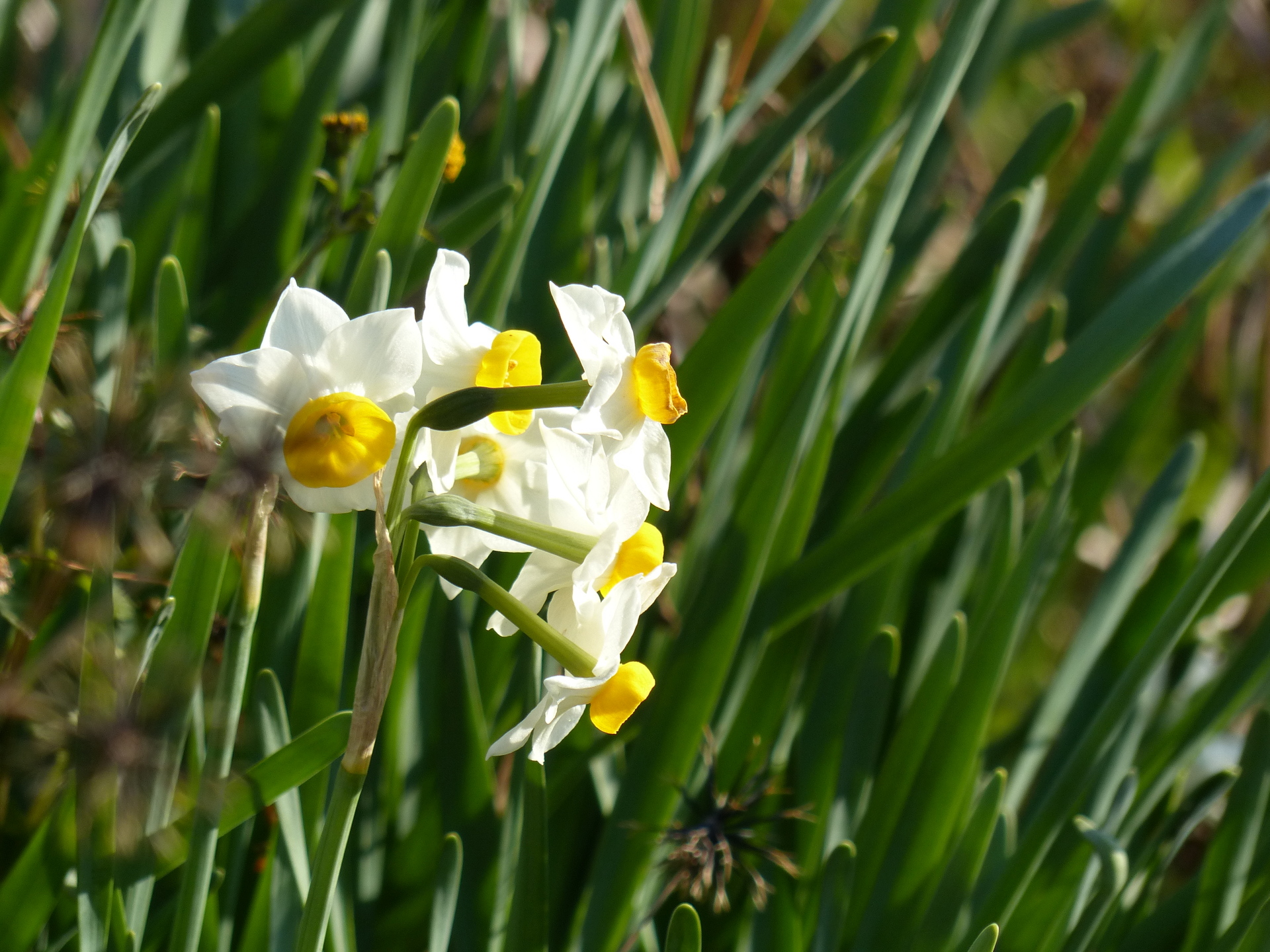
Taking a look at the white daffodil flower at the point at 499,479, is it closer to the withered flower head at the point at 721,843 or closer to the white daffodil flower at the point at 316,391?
the white daffodil flower at the point at 316,391

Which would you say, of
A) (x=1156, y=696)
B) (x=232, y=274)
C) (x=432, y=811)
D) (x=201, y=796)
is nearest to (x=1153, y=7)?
(x=1156, y=696)

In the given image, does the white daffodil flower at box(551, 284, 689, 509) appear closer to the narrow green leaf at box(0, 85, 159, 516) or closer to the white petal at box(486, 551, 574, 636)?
the white petal at box(486, 551, 574, 636)

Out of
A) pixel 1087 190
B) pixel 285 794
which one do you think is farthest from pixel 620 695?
pixel 1087 190

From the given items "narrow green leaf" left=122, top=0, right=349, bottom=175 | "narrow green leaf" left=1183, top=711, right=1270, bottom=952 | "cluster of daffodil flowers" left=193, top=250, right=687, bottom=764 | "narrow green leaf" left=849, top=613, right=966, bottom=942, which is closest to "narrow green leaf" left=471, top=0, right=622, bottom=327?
"narrow green leaf" left=122, top=0, right=349, bottom=175

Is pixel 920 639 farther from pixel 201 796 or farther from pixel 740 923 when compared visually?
pixel 201 796

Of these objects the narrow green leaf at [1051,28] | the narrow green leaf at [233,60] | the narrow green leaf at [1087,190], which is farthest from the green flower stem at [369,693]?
the narrow green leaf at [1051,28]

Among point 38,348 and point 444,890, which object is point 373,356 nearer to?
point 38,348
